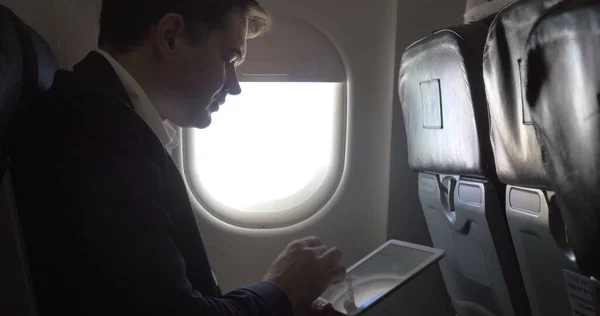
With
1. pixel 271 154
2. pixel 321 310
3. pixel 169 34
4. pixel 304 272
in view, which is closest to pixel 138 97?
pixel 169 34

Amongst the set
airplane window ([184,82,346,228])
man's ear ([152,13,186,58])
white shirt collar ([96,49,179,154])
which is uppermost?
man's ear ([152,13,186,58])

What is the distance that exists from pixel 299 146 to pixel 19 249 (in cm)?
98

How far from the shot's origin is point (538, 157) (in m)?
1.01

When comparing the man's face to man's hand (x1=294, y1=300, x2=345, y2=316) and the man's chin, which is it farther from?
man's hand (x1=294, y1=300, x2=345, y2=316)

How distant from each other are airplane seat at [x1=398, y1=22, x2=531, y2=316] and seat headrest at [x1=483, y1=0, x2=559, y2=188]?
0.61ft

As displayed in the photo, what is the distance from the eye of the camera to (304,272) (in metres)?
1.15

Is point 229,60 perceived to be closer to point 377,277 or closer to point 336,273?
point 336,273

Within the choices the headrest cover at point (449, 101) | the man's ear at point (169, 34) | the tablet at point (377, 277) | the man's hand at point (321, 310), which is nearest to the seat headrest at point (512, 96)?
the headrest cover at point (449, 101)

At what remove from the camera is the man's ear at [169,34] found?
112 cm

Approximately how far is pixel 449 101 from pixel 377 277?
18.8 inches

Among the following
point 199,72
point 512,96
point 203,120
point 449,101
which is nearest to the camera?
point 512,96

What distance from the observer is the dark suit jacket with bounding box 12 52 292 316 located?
2.81 ft

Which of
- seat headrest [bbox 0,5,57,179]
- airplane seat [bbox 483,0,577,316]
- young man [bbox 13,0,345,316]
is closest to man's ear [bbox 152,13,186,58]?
young man [bbox 13,0,345,316]

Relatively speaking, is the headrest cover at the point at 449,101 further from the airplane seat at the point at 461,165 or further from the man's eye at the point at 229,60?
the man's eye at the point at 229,60
